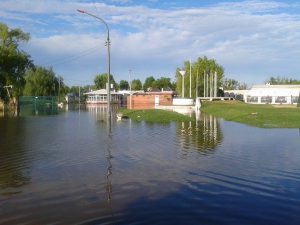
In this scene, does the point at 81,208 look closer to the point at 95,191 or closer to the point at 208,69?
the point at 95,191

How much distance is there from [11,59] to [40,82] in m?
50.0

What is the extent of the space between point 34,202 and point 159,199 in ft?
8.11

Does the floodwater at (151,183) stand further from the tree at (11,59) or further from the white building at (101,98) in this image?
the white building at (101,98)

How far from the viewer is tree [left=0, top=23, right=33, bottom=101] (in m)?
74.9

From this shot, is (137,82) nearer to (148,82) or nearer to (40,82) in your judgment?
(148,82)

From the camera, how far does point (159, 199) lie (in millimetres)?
9781

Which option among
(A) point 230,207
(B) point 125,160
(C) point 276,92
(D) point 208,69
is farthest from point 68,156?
(D) point 208,69

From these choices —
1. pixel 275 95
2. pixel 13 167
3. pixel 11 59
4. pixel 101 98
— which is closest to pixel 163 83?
pixel 101 98

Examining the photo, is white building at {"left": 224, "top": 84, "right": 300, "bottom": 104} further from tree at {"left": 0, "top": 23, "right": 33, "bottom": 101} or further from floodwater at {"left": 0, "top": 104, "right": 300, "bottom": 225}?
floodwater at {"left": 0, "top": 104, "right": 300, "bottom": 225}

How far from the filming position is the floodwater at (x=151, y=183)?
338 inches

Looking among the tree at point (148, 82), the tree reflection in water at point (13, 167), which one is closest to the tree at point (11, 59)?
the tree reflection in water at point (13, 167)

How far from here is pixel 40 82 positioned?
124 m

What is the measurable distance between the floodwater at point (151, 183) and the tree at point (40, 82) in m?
105

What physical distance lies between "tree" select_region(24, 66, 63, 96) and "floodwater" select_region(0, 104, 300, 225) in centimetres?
10477
